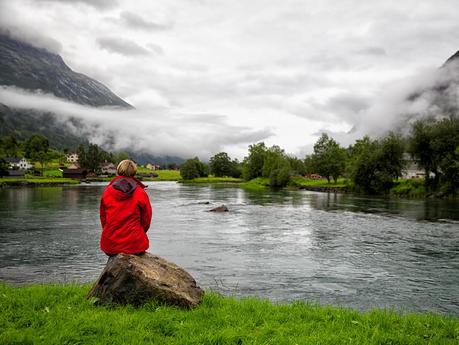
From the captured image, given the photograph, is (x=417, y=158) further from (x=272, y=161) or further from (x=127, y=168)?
(x=127, y=168)

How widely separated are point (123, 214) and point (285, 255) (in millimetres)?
16736

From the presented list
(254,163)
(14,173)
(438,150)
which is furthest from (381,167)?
(14,173)

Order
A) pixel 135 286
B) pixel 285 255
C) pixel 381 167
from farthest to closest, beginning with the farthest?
pixel 381 167 < pixel 285 255 < pixel 135 286

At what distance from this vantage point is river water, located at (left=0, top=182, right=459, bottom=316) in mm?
17344

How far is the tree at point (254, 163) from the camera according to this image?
188375 millimetres

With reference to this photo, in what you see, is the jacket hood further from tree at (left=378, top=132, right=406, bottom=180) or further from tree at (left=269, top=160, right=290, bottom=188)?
tree at (left=269, top=160, right=290, bottom=188)

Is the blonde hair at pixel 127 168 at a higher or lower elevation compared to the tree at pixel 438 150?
lower

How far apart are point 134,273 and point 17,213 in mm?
44328

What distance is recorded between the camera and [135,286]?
10516 millimetres

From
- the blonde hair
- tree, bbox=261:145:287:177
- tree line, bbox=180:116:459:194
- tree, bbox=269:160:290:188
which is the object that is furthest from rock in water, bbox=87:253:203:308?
tree, bbox=261:145:287:177

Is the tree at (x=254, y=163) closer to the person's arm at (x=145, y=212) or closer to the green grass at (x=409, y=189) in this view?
the green grass at (x=409, y=189)

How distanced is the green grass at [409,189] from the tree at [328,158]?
44.9 meters

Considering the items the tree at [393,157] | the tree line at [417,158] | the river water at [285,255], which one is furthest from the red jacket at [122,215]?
the tree at [393,157]

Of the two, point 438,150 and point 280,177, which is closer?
point 438,150
